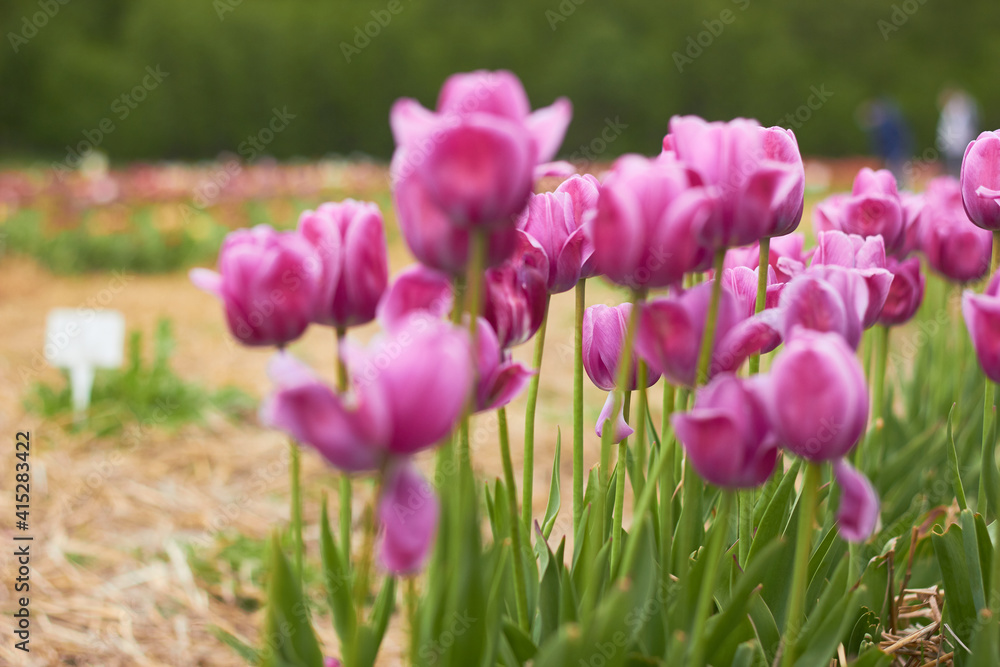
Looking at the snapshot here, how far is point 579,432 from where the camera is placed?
2.81ft

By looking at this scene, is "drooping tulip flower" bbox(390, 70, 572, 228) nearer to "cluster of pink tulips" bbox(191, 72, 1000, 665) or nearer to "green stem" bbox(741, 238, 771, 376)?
"cluster of pink tulips" bbox(191, 72, 1000, 665)

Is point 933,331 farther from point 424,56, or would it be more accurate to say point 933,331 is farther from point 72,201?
point 424,56

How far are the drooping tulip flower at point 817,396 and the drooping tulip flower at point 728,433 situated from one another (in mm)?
28

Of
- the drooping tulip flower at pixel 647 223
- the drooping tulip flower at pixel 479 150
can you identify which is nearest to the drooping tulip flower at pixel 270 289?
the drooping tulip flower at pixel 479 150

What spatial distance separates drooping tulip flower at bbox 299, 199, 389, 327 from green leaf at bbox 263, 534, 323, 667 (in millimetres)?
176

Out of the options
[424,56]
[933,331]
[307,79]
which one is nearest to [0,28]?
[307,79]

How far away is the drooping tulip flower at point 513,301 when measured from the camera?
69 cm

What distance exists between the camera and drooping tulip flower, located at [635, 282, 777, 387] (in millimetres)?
616

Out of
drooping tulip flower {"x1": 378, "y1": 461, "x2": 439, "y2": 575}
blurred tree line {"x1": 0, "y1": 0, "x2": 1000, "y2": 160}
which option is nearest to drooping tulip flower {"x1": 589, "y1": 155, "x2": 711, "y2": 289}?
drooping tulip flower {"x1": 378, "y1": 461, "x2": 439, "y2": 575}

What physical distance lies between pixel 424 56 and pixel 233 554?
1621 centimetres

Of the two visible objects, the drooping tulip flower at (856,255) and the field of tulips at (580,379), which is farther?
the drooping tulip flower at (856,255)

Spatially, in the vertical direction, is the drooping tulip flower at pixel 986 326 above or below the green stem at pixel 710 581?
above

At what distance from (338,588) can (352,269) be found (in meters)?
0.28

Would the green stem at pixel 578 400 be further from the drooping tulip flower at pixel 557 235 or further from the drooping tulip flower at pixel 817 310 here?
the drooping tulip flower at pixel 817 310
